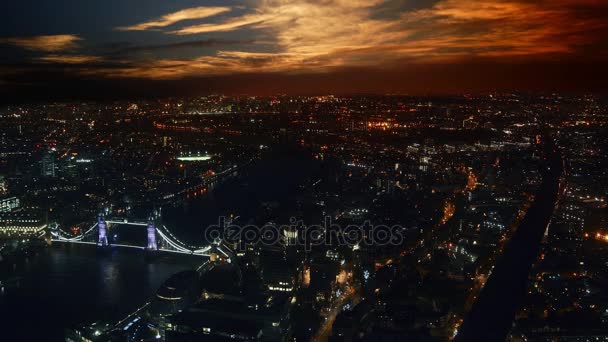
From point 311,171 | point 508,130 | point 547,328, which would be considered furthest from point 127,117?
point 547,328

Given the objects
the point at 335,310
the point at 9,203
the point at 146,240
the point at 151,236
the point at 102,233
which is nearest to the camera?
the point at 335,310

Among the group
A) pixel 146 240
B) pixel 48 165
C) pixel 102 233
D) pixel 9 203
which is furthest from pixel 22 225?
pixel 48 165

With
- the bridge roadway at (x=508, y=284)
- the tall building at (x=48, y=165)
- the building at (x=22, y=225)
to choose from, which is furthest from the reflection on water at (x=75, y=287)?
the tall building at (x=48, y=165)

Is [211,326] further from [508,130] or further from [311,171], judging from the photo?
[508,130]

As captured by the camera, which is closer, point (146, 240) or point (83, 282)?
point (83, 282)

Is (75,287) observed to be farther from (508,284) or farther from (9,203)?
(508,284)

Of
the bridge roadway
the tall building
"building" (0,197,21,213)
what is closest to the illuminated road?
the bridge roadway

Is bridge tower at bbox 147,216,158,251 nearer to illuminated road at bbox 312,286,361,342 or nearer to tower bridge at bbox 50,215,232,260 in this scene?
tower bridge at bbox 50,215,232,260
